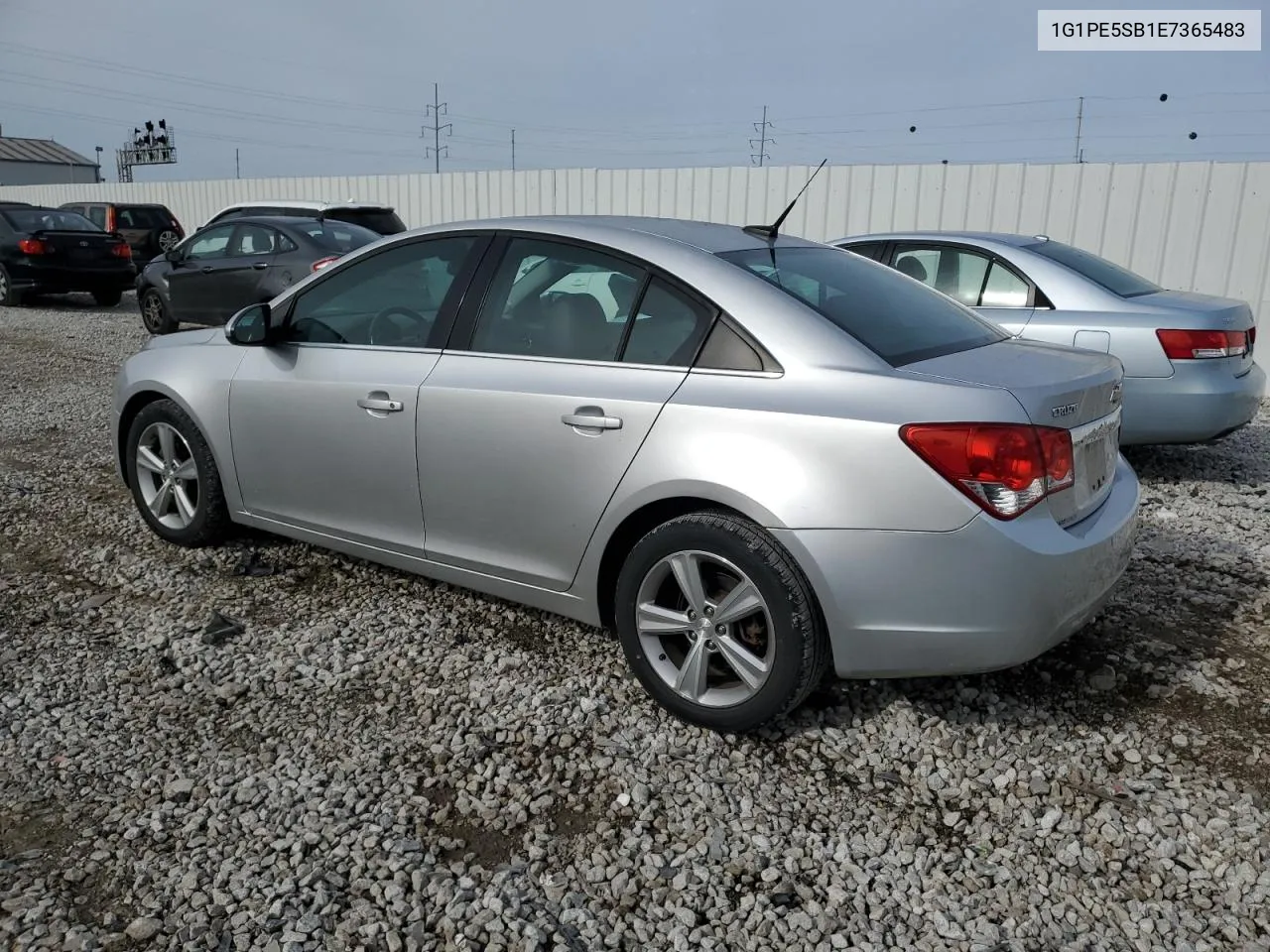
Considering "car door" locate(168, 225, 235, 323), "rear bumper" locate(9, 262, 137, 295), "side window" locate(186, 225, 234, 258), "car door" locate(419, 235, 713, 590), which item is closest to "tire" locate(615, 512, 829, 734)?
"car door" locate(419, 235, 713, 590)

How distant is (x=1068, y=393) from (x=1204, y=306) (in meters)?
3.88

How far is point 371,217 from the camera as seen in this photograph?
45.1 feet

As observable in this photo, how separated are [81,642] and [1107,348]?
18.3 feet

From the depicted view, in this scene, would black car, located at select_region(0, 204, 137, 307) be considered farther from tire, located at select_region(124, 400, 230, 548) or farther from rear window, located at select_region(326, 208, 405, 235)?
tire, located at select_region(124, 400, 230, 548)

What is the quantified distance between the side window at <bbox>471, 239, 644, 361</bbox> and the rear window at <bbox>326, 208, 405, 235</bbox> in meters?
10.5

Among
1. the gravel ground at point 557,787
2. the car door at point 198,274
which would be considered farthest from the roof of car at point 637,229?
the car door at point 198,274

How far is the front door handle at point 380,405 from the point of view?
3.64 metres

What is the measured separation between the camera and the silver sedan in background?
230 inches

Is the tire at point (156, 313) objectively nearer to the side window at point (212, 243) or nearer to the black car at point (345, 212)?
the side window at point (212, 243)

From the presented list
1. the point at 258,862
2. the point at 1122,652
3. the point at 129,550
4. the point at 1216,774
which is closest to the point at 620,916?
the point at 258,862

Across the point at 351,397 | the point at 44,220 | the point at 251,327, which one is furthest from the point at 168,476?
the point at 44,220

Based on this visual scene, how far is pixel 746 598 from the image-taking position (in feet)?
9.64

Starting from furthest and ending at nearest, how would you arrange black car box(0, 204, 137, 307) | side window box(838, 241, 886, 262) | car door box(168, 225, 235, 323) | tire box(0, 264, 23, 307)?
tire box(0, 264, 23, 307) < black car box(0, 204, 137, 307) < car door box(168, 225, 235, 323) < side window box(838, 241, 886, 262)

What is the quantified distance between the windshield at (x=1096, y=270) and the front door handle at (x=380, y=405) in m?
4.56
